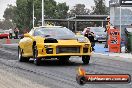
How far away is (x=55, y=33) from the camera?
1587 centimetres

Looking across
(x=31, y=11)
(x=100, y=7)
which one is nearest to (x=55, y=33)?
(x=31, y=11)

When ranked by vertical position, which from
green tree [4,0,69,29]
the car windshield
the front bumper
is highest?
green tree [4,0,69,29]

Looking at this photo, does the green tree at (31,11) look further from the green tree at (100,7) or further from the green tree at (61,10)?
the green tree at (100,7)

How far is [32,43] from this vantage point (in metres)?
15.8

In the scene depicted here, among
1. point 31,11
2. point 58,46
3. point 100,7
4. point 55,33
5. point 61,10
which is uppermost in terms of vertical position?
point 100,7

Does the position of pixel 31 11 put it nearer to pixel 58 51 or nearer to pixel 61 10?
pixel 61 10

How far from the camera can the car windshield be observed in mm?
15383

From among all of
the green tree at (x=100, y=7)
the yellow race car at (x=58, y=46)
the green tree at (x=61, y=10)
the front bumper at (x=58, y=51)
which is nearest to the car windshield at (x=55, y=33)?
the yellow race car at (x=58, y=46)

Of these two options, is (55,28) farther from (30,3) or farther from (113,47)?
(30,3)

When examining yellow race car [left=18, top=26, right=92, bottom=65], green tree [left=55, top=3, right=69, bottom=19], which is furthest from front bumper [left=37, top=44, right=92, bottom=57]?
green tree [left=55, top=3, right=69, bottom=19]

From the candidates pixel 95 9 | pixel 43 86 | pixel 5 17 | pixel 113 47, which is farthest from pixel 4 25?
pixel 43 86

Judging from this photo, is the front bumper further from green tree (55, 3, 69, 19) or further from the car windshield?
green tree (55, 3, 69, 19)

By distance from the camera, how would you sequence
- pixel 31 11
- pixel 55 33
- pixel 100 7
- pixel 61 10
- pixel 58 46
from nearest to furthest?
1. pixel 58 46
2. pixel 55 33
3. pixel 31 11
4. pixel 61 10
5. pixel 100 7

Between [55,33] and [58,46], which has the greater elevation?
[55,33]
